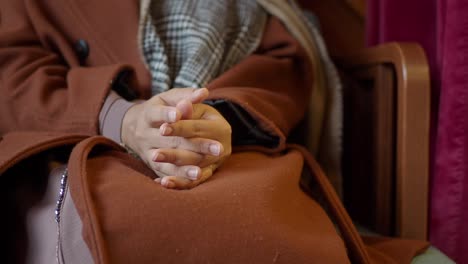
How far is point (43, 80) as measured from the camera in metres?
0.66

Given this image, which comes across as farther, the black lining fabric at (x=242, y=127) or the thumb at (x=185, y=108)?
the black lining fabric at (x=242, y=127)

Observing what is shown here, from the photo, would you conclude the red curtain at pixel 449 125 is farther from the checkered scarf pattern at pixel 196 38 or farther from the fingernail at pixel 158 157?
the fingernail at pixel 158 157

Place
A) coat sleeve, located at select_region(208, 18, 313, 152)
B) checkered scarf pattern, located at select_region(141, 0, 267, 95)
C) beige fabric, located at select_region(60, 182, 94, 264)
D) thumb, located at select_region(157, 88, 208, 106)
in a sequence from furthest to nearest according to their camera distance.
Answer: checkered scarf pattern, located at select_region(141, 0, 267, 95) < coat sleeve, located at select_region(208, 18, 313, 152) < thumb, located at select_region(157, 88, 208, 106) < beige fabric, located at select_region(60, 182, 94, 264)

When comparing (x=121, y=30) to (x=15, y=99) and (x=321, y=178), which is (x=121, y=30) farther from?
(x=321, y=178)

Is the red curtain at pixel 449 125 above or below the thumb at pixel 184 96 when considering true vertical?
below

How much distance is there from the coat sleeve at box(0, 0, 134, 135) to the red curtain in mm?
399

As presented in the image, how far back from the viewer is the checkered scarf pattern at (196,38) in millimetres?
723

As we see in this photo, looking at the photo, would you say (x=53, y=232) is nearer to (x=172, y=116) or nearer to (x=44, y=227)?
(x=44, y=227)

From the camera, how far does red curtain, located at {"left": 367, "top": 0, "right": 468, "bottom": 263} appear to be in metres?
0.62

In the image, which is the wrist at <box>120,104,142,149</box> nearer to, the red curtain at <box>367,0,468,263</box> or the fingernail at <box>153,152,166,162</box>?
the fingernail at <box>153,152,166,162</box>

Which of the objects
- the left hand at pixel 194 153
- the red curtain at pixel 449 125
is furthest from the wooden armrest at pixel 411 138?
the left hand at pixel 194 153

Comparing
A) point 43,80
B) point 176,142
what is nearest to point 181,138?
point 176,142

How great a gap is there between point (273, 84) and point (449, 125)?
24 cm

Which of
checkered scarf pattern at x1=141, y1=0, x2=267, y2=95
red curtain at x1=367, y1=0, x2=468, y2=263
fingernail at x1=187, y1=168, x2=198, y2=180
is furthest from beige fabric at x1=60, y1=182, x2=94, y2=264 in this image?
red curtain at x1=367, y1=0, x2=468, y2=263
